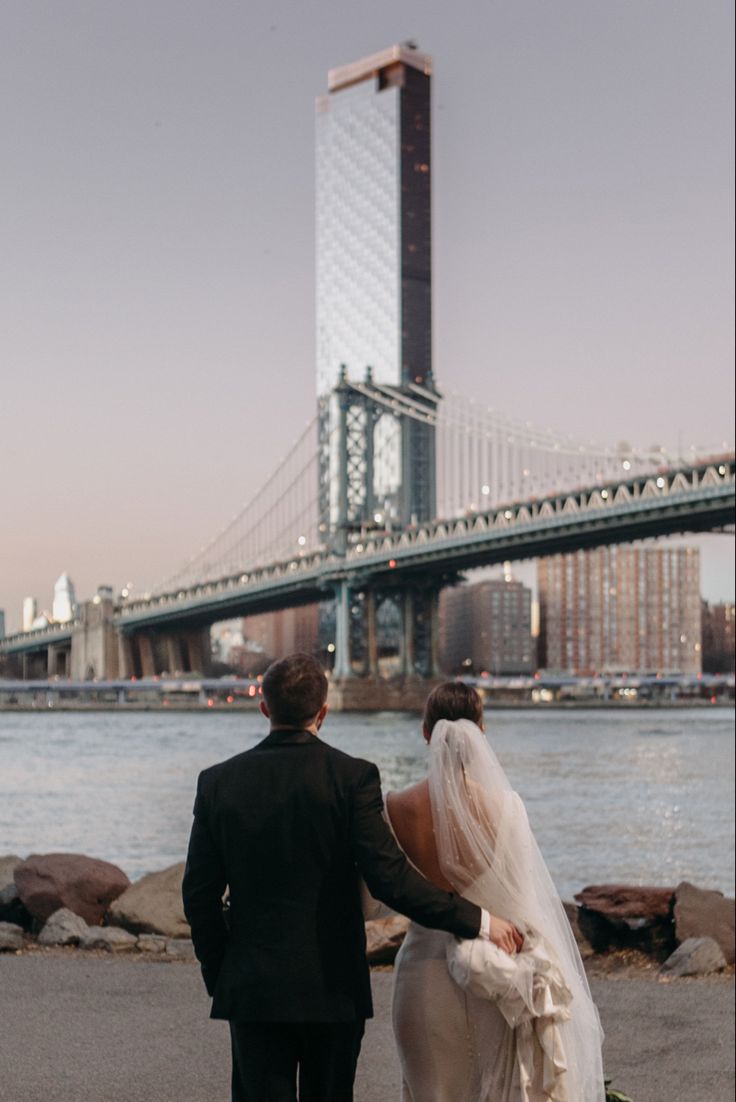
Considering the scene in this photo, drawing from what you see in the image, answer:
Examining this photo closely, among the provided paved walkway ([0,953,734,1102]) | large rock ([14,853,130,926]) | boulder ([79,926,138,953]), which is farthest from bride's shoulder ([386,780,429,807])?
large rock ([14,853,130,926])

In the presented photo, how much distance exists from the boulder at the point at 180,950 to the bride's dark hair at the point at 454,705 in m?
4.40

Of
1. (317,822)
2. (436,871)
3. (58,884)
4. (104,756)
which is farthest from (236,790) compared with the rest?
(104,756)

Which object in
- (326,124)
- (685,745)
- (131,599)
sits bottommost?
(685,745)

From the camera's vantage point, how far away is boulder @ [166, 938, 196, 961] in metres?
8.01

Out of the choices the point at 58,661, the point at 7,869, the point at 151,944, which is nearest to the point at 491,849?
the point at 151,944

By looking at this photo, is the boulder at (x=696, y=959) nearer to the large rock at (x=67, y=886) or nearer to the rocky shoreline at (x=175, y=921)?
the rocky shoreline at (x=175, y=921)

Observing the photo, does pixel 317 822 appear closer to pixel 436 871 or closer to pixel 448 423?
pixel 436 871

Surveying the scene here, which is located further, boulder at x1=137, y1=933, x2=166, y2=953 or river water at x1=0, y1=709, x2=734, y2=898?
Result: river water at x1=0, y1=709, x2=734, y2=898

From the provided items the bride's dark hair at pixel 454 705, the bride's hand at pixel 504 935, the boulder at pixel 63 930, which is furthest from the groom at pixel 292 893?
the boulder at pixel 63 930

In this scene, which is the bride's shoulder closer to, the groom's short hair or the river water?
the groom's short hair

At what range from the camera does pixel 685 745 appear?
181 feet

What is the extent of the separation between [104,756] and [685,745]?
21443mm

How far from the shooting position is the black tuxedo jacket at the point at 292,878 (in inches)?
134

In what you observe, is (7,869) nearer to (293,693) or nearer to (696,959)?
(696,959)
